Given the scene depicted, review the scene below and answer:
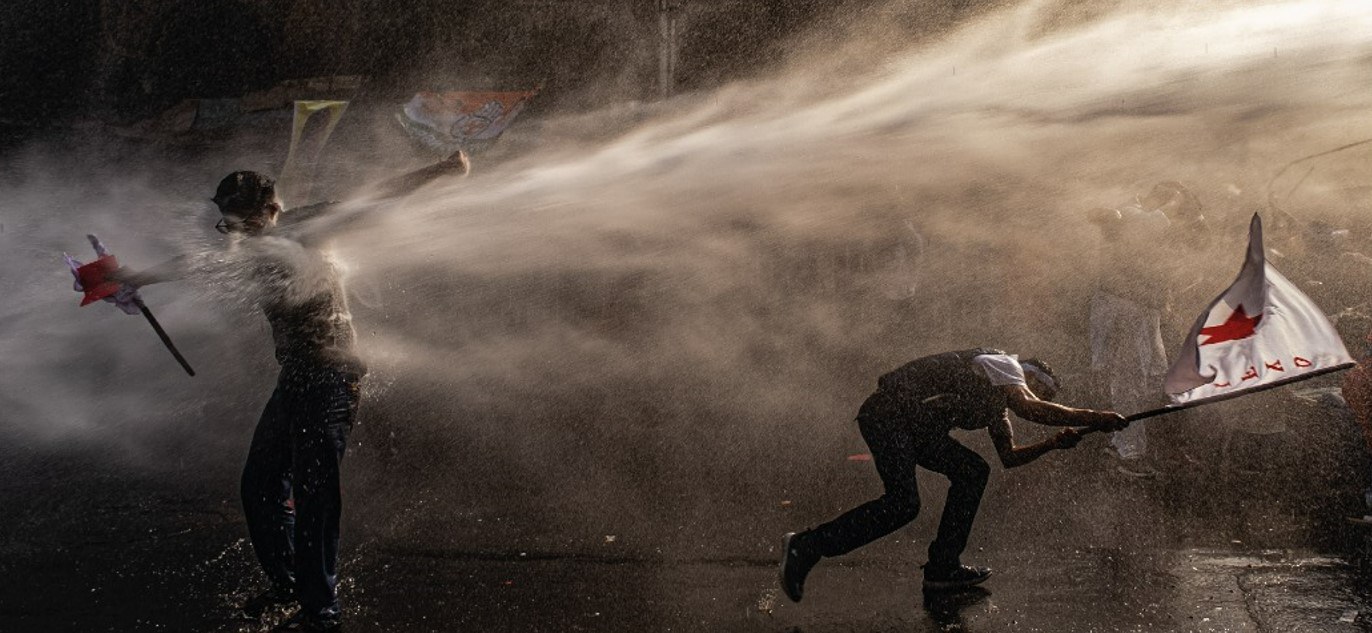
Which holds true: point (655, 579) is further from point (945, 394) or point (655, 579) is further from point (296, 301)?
point (296, 301)

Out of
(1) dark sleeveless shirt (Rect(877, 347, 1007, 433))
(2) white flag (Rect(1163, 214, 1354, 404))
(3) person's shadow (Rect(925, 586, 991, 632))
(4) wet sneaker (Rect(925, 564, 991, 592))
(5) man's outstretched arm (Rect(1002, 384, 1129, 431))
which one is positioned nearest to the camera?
(2) white flag (Rect(1163, 214, 1354, 404))

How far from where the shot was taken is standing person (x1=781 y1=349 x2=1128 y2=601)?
3773mm

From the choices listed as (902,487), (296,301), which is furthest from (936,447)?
(296,301)

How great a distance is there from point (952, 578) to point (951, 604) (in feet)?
0.37

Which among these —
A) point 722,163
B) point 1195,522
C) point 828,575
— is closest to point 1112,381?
point 1195,522

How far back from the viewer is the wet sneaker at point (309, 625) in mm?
3629

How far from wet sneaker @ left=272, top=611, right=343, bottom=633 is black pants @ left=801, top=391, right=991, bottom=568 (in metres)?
1.81

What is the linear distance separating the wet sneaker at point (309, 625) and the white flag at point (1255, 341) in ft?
10.7

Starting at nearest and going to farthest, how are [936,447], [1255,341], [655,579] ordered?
[1255,341] → [936,447] → [655,579]

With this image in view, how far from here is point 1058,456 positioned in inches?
215

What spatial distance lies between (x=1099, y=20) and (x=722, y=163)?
12.6 ft

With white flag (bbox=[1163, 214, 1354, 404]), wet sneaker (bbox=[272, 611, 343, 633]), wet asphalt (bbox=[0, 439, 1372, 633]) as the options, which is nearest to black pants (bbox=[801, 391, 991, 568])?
wet asphalt (bbox=[0, 439, 1372, 633])

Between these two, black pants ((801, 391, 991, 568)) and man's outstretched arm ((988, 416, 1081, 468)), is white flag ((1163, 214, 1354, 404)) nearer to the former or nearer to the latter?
man's outstretched arm ((988, 416, 1081, 468))

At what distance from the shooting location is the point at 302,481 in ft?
11.9
